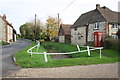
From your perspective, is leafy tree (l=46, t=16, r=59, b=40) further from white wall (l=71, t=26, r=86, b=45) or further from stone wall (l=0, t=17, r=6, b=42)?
stone wall (l=0, t=17, r=6, b=42)

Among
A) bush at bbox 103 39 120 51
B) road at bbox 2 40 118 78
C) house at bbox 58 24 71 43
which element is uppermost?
house at bbox 58 24 71 43

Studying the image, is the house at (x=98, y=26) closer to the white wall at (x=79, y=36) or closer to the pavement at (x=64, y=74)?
the white wall at (x=79, y=36)

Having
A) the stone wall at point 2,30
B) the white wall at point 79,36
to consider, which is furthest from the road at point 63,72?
the stone wall at point 2,30

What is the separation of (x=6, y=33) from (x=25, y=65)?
1250 inches

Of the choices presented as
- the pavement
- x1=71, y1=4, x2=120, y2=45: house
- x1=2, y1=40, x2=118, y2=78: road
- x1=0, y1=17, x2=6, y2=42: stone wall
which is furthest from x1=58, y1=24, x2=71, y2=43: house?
the pavement

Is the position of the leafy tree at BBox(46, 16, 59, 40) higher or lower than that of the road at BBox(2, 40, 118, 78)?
higher

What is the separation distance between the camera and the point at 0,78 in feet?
17.6

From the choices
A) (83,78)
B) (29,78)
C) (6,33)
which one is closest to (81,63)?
(83,78)

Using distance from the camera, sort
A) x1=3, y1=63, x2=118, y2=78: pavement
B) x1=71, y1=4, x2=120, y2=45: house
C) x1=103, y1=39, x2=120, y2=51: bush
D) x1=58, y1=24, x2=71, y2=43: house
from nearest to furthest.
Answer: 1. x1=3, y1=63, x2=118, y2=78: pavement
2. x1=103, y1=39, x2=120, y2=51: bush
3. x1=71, y1=4, x2=120, y2=45: house
4. x1=58, y1=24, x2=71, y2=43: house

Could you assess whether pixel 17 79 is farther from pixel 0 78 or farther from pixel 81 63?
pixel 81 63

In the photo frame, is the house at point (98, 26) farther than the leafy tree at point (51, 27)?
No

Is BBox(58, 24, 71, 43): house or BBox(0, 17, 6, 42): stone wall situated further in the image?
BBox(58, 24, 71, 43): house

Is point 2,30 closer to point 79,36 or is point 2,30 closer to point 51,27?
point 51,27

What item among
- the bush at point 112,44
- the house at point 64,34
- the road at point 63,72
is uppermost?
the house at point 64,34
